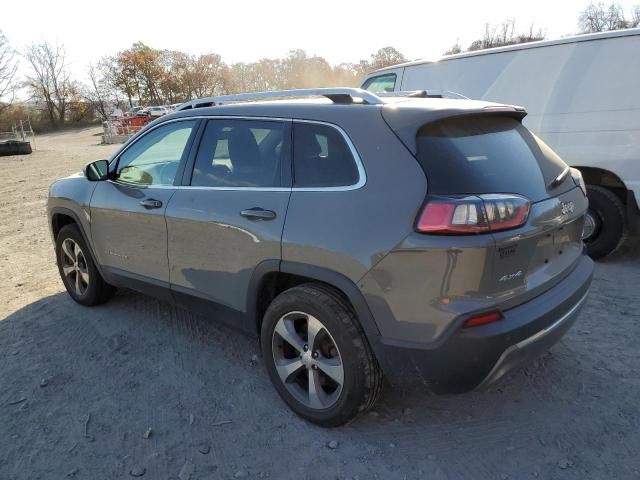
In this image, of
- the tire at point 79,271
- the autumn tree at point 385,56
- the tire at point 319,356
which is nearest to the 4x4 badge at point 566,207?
the tire at point 319,356

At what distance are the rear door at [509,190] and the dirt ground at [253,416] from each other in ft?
2.70

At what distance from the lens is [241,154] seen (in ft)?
9.95

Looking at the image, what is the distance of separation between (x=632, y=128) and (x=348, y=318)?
12.3 feet

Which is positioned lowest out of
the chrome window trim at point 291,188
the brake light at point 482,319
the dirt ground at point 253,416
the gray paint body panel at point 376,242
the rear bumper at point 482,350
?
the dirt ground at point 253,416

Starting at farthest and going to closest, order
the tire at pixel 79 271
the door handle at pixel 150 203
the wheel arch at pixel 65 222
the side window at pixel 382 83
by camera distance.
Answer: the side window at pixel 382 83, the tire at pixel 79 271, the wheel arch at pixel 65 222, the door handle at pixel 150 203

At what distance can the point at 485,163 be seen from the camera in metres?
2.38

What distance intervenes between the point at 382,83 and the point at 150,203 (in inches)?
180

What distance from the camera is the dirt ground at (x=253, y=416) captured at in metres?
2.48

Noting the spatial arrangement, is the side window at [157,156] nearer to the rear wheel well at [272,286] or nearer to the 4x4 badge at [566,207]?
the rear wheel well at [272,286]

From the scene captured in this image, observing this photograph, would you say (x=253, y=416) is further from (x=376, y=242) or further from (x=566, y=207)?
(x=566, y=207)

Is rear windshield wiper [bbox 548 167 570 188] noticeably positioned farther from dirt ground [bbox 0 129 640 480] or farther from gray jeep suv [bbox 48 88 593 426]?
dirt ground [bbox 0 129 640 480]

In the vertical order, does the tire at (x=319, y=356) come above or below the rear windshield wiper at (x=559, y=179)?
below

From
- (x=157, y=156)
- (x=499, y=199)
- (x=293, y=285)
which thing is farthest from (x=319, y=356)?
(x=157, y=156)

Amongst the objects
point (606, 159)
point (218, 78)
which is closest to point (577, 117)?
point (606, 159)
